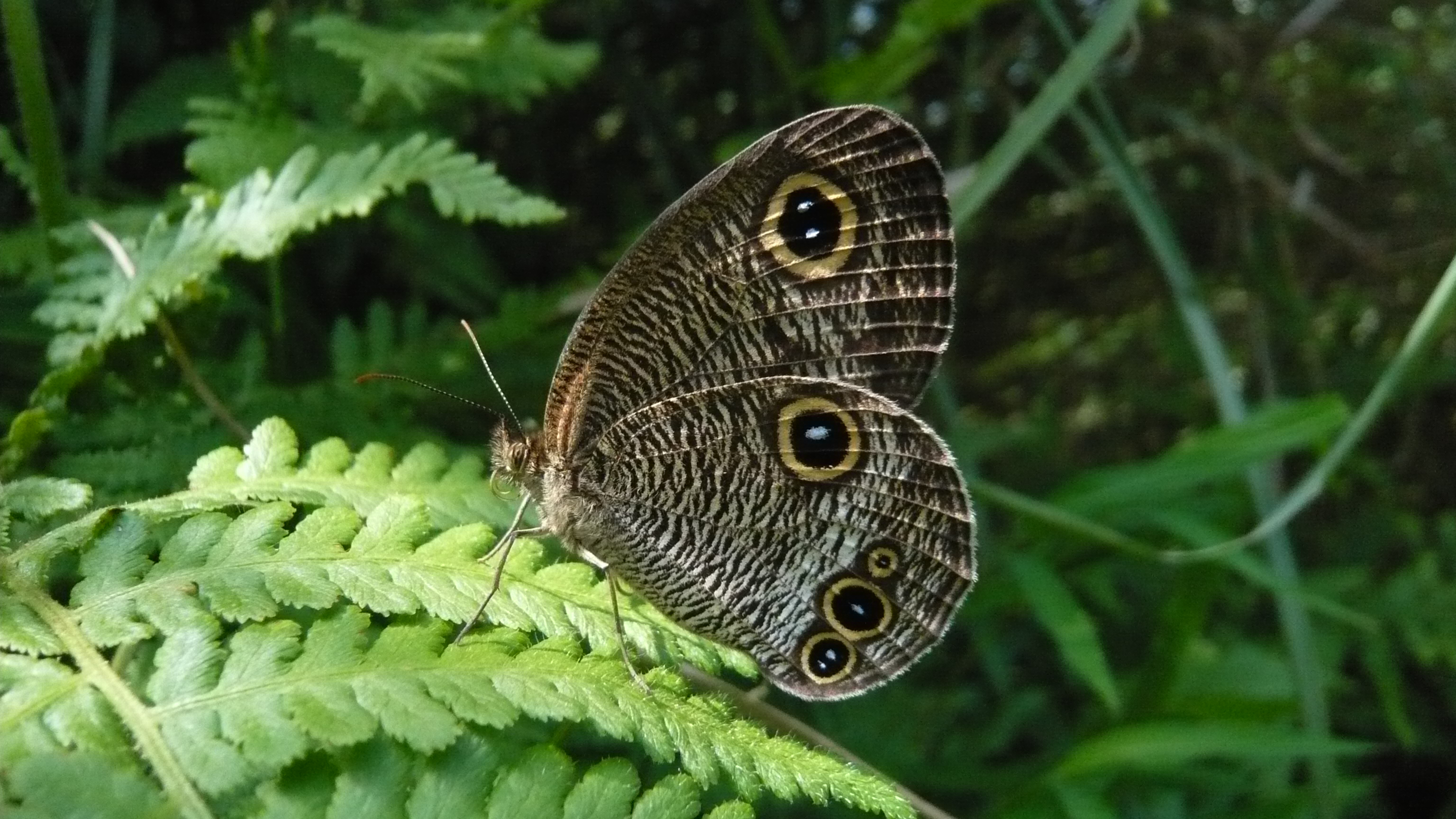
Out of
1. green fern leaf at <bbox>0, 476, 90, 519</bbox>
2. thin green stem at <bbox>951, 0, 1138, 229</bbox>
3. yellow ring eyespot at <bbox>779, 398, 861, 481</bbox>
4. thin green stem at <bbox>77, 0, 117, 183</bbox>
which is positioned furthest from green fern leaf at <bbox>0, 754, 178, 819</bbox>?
thin green stem at <bbox>951, 0, 1138, 229</bbox>

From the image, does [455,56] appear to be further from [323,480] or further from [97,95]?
[323,480]

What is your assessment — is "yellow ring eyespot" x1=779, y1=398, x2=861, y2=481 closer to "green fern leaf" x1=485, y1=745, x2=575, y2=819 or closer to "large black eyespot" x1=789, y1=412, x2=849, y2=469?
"large black eyespot" x1=789, y1=412, x2=849, y2=469

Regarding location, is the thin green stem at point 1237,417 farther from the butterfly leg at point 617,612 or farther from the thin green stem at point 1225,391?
the butterfly leg at point 617,612

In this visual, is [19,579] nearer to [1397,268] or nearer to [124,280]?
[124,280]

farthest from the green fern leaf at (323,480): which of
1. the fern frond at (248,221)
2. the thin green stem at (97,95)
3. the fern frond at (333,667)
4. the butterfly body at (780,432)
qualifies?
the thin green stem at (97,95)

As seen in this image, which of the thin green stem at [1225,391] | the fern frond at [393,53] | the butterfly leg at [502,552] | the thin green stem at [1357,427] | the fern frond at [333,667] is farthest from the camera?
the thin green stem at [1225,391]

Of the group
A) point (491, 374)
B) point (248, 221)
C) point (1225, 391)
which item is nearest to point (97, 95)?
point (248, 221)
